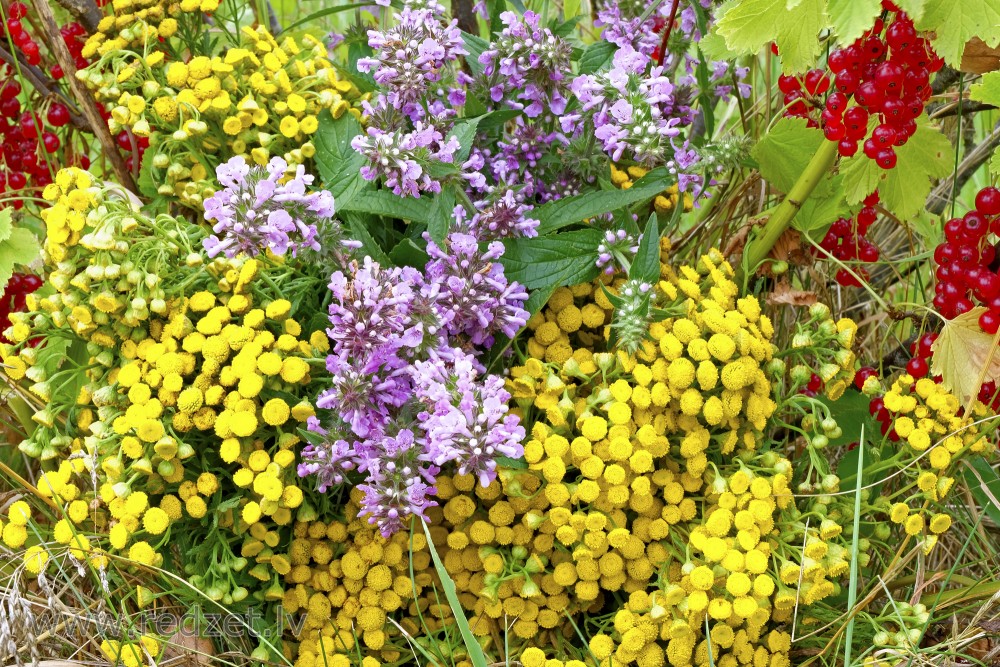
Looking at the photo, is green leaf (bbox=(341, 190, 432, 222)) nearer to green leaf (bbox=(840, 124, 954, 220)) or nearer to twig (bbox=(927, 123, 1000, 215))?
green leaf (bbox=(840, 124, 954, 220))

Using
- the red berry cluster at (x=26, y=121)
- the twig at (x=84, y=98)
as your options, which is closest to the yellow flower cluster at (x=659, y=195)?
the twig at (x=84, y=98)

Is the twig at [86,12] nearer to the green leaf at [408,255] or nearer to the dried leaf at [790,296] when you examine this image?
the green leaf at [408,255]

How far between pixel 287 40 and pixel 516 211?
26.6 inches

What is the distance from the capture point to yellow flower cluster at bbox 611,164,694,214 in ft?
5.87

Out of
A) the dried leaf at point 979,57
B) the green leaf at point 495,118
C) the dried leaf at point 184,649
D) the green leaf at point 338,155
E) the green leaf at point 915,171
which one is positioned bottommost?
the dried leaf at point 184,649

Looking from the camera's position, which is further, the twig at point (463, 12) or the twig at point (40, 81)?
the twig at point (463, 12)

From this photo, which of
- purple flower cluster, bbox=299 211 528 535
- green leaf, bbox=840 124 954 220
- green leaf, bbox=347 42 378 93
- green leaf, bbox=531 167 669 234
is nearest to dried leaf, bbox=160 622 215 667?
purple flower cluster, bbox=299 211 528 535

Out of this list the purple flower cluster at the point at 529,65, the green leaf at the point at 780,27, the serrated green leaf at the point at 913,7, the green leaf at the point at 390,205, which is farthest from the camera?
the purple flower cluster at the point at 529,65

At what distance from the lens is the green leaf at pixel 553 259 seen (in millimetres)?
1616

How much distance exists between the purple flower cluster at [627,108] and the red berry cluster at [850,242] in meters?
0.44

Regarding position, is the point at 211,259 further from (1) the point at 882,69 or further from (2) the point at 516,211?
(1) the point at 882,69

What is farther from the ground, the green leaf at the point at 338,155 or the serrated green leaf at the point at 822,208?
the green leaf at the point at 338,155

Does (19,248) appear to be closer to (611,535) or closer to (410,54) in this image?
(410,54)

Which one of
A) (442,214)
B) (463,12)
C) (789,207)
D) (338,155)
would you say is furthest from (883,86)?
(463,12)
